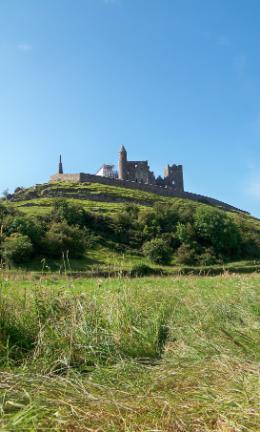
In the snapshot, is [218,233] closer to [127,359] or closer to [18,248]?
[18,248]

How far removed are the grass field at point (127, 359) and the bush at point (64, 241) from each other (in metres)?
44.7

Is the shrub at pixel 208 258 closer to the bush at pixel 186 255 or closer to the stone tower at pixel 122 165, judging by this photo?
the bush at pixel 186 255

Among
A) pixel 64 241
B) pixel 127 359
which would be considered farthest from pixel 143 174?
pixel 127 359

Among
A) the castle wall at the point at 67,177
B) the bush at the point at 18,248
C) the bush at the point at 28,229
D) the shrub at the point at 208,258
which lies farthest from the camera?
the castle wall at the point at 67,177

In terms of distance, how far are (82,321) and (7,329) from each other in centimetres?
83

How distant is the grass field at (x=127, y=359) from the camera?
2873mm

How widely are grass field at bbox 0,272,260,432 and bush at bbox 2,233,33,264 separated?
40.8m

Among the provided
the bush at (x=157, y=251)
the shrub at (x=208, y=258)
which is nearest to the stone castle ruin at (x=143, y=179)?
the shrub at (x=208, y=258)

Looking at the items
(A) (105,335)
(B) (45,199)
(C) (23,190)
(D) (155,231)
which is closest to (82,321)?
(A) (105,335)

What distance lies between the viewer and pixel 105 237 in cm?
6438

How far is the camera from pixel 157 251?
5753 cm

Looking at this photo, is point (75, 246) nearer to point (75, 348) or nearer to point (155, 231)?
point (155, 231)

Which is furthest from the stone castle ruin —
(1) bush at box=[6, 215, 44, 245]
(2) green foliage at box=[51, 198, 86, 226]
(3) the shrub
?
(1) bush at box=[6, 215, 44, 245]

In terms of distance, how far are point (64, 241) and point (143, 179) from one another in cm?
5307
